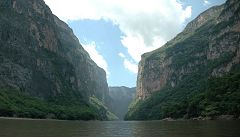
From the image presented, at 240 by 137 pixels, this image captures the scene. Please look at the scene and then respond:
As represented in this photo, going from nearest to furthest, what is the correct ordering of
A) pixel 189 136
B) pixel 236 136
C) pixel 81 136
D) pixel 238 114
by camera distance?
1. pixel 236 136
2. pixel 189 136
3. pixel 81 136
4. pixel 238 114

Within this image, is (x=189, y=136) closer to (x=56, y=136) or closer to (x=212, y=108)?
(x=56, y=136)

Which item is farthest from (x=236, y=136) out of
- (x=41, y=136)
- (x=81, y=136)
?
(x=41, y=136)

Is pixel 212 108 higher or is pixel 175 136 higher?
pixel 212 108

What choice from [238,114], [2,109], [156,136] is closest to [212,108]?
[238,114]

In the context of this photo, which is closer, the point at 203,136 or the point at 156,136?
the point at 203,136

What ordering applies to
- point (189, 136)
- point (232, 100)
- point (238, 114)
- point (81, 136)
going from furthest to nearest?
point (232, 100) < point (238, 114) < point (81, 136) < point (189, 136)

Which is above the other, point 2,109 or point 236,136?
point 2,109

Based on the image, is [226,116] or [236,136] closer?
[236,136]

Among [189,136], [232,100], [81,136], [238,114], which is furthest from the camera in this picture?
[232,100]

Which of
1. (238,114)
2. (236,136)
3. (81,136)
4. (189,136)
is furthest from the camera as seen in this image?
(238,114)

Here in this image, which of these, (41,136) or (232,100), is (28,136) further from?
(232,100)
